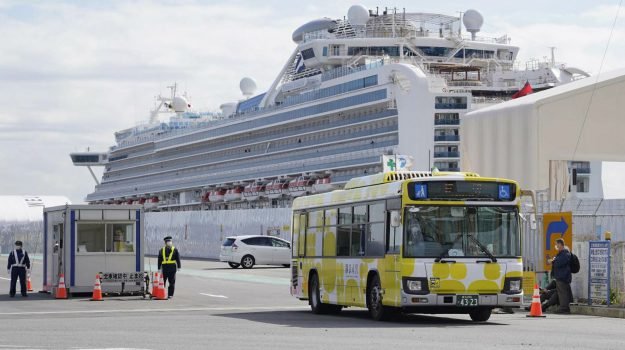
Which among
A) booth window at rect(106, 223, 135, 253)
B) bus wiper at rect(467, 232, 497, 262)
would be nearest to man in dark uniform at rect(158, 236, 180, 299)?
booth window at rect(106, 223, 135, 253)

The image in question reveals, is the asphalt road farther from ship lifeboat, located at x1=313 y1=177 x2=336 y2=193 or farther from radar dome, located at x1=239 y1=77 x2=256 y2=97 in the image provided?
radar dome, located at x1=239 y1=77 x2=256 y2=97

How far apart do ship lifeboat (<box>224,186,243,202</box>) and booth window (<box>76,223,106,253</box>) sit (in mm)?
74333

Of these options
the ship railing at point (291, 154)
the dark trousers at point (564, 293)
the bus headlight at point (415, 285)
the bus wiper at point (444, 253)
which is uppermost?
the ship railing at point (291, 154)

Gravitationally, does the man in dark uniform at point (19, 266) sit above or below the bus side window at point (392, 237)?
below

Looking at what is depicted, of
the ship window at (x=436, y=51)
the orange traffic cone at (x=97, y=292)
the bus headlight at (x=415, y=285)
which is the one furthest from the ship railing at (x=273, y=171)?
the bus headlight at (x=415, y=285)

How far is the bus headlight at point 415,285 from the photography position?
1925cm

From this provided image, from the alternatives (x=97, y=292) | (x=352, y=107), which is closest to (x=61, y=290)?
(x=97, y=292)

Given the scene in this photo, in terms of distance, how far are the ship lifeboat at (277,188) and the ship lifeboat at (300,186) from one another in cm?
150

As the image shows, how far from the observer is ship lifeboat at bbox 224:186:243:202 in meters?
105

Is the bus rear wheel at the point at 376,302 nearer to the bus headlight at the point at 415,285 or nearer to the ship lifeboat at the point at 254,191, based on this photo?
the bus headlight at the point at 415,285

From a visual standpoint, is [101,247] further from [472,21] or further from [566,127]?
[472,21]

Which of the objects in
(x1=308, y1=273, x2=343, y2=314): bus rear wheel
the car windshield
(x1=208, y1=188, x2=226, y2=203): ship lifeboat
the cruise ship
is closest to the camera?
(x1=308, y1=273, x2=343, y2=314): bus rear wheel

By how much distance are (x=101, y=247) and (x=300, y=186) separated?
62429 millimetres

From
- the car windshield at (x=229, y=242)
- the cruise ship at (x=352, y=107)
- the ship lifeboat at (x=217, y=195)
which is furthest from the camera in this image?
the ship lifeboat at (x=217, y=195)
